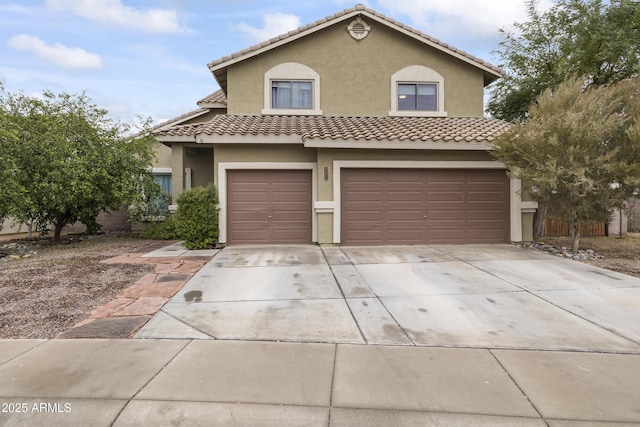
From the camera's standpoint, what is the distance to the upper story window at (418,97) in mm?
13320

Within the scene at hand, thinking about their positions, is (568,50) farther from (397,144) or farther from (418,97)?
(397,144)

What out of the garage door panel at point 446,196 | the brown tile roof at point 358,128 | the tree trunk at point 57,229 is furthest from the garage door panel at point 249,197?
the tree trunk at point 57,229

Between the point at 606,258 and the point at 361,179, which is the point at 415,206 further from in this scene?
the point at 606,258

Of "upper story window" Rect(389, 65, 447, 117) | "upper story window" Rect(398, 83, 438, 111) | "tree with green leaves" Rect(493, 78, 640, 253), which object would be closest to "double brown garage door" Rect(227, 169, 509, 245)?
"tree with green leaves" Rect(493, 78, 640, 253)

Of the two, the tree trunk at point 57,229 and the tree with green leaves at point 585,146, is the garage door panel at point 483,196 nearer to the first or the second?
the tree with green leaves at point 585,146

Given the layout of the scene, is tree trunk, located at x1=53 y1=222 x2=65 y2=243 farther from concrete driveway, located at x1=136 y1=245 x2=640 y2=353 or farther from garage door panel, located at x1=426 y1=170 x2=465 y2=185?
garage door panel, located at x1=426 y1=170 x2=465 y2=185

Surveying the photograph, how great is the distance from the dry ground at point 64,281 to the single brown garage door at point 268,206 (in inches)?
119

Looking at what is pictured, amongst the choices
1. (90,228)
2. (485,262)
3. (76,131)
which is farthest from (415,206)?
(90,228)

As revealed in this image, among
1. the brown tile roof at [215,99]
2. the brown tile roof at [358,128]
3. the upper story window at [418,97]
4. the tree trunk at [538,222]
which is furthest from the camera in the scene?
the brown tile roof at [215,99]

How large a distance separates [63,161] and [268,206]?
5935 millimetres

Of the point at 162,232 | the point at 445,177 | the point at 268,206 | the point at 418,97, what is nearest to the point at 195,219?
the point at 268,206

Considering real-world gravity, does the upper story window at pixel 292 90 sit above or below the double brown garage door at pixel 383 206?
above

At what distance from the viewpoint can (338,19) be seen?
12766 mm

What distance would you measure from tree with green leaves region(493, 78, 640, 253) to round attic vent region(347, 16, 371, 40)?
21.9 ft
